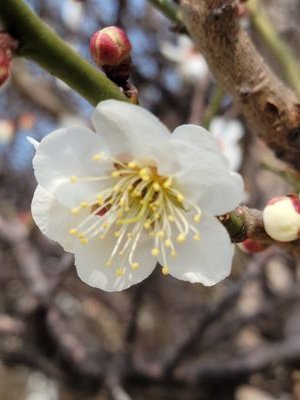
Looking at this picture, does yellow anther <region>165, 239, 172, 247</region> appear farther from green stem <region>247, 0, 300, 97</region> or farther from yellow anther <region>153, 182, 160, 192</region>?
green stem <region>247, 0, 300, 97</region>

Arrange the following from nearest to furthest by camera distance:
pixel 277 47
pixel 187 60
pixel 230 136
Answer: pixel 277 47, pixel 230 136, pixel 187 60

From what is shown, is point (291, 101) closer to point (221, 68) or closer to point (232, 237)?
point (221, 68)

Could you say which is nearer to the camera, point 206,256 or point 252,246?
point 206,256

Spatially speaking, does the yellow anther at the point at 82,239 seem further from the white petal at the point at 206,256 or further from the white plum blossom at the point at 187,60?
the white plum blossom at the point at 187,60

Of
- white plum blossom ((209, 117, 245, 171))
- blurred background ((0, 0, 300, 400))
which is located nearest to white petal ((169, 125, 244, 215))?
blurred background ((0, 0, 300, 400))

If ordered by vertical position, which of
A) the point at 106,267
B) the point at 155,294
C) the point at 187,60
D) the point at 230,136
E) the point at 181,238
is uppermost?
the point at 181,238

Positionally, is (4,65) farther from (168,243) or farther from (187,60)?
(187,60)

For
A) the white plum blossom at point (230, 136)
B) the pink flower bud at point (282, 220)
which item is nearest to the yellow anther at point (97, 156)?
the pink flower bud at point (282, 220)

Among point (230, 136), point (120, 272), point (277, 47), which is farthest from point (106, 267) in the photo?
point (230, 136)

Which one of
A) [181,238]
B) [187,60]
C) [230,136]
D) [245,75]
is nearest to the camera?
[181,238]
